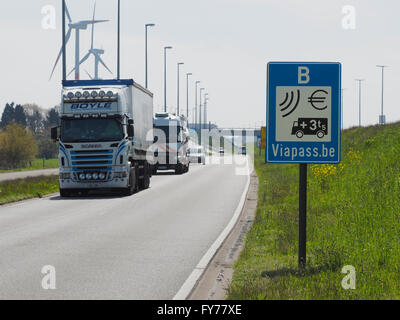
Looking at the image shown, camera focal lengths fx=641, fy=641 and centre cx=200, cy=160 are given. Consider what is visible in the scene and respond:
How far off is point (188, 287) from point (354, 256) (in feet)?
8.23

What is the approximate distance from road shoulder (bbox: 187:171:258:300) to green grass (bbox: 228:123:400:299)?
5.9 inches

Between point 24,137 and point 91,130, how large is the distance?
2569 inches

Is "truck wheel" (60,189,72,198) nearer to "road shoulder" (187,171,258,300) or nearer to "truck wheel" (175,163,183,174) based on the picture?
"road shoulder" (187,171,258,300)

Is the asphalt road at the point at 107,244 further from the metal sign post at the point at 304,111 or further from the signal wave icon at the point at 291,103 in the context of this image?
the signal wave icon at the point at 291,103

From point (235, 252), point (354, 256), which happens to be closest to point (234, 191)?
point (235, 252)

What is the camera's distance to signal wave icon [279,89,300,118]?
797 centimetres

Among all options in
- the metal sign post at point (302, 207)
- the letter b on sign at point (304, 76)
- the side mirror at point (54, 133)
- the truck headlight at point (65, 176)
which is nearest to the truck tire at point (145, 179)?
the truck headlight at point (65, 176)

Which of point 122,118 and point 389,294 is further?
point 122,118

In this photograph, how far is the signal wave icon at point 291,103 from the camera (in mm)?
7973

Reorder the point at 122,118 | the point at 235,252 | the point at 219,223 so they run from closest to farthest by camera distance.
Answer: the point at 235,252, the point at 219,223, the point at 122,118

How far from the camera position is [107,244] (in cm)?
1117

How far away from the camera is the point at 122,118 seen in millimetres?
21531

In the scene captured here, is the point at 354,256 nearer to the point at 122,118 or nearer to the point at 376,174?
the point at 376,174

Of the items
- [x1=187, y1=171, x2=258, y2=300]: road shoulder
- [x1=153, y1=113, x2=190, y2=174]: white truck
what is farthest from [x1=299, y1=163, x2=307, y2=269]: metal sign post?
[x1=153, y1=113, x2=190, y2=174]: white truck
